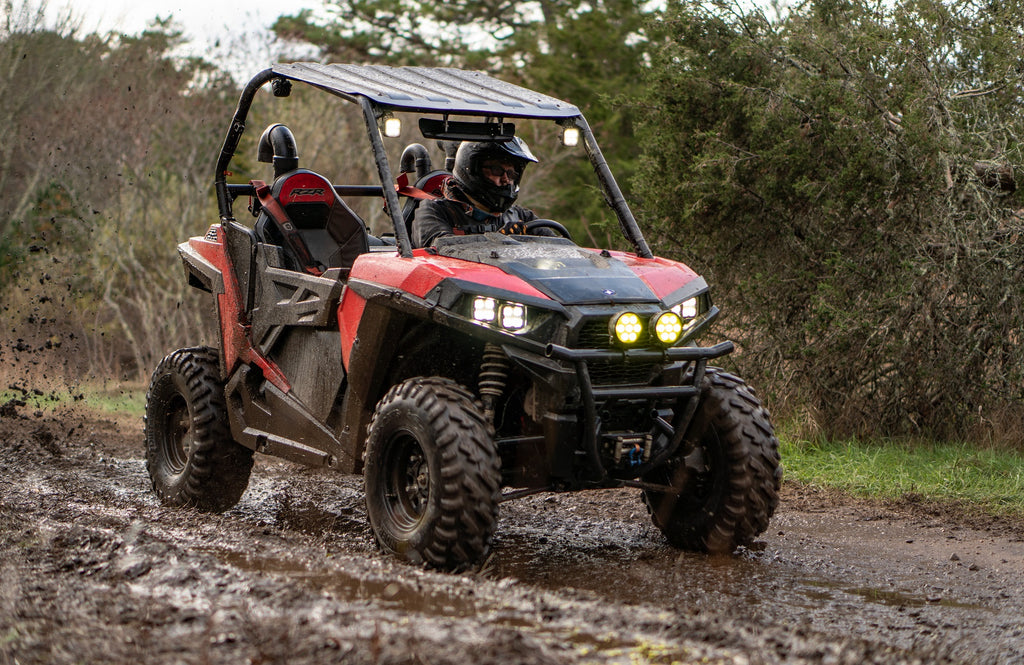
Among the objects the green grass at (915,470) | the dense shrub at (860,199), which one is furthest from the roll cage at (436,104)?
the dense shrub at (860,199)

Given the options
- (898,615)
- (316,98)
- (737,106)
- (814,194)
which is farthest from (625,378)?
(316,98)

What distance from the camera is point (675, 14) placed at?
9469 mm

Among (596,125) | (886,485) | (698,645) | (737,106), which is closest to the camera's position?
(698,645)

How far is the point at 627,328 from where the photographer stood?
500 centimetres

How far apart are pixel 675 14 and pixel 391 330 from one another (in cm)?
515

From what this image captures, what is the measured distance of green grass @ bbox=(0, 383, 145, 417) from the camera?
1206 cm

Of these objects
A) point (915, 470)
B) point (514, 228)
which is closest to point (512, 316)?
point (514, 228)

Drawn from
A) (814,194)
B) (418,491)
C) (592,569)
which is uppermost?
(814,194)

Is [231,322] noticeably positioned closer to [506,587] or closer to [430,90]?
[430,90]

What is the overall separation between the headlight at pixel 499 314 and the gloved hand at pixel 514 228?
120cm

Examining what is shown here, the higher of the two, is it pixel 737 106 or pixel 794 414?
pixel 737 106

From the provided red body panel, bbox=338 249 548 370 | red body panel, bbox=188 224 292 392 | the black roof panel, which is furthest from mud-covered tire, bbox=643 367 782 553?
red body panel, bbox=188 224 292 392

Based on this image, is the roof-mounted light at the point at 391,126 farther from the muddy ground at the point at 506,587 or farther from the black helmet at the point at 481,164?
the muddy ground at the point at 506,587

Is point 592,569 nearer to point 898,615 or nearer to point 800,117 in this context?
point 898,615
